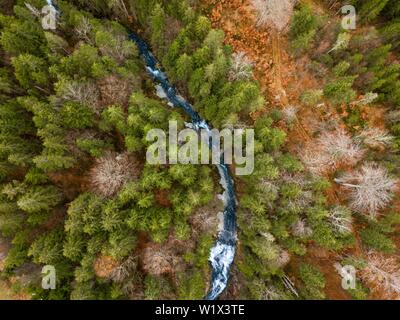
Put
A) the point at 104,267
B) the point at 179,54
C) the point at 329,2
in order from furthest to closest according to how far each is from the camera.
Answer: the point at 329,2 < the point at 179,54 < the point at 104,267

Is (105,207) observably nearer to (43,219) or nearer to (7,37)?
(43,219)

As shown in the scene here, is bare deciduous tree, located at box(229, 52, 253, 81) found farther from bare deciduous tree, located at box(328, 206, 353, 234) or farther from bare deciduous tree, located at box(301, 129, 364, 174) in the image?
bare deciduous tree, located at box(328, 206, 353, 234)

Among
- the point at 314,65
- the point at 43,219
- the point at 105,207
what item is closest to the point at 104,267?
the point at 105,207

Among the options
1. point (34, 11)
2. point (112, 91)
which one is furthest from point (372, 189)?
point (34, 11)

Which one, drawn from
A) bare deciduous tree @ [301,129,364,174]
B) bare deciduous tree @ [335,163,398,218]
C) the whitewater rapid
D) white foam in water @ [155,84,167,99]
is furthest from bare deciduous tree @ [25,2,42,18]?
bare deciduous tree @ [335,163,398,218]

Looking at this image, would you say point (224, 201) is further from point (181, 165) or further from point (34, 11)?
point (34, 11)

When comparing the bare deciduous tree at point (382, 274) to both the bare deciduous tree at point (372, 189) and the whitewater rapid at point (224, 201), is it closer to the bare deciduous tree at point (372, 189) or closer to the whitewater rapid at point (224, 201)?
the bare deciduous tree at point (372, 189)
